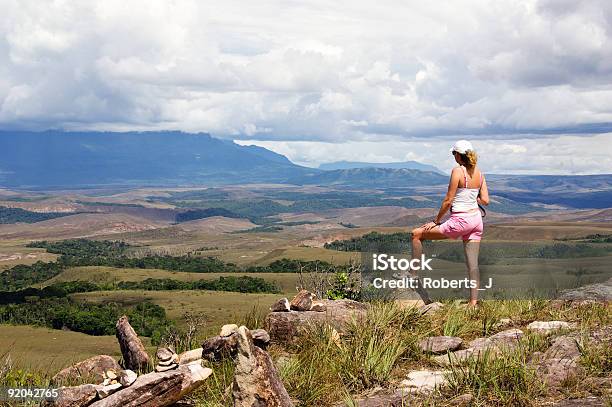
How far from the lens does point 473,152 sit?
991 centimetres

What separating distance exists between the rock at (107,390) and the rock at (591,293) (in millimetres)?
7857

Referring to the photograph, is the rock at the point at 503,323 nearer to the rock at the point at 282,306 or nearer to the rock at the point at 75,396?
the rock at the point at 282,306

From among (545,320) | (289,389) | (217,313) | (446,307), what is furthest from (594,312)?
(217,313)

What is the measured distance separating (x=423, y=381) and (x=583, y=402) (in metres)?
1.67

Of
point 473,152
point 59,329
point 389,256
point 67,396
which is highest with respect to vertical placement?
point 473,152

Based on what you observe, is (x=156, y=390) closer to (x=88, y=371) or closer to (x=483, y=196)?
(x=88, y=371)

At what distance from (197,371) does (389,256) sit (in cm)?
458

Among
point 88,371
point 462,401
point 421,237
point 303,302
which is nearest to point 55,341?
point 88,371

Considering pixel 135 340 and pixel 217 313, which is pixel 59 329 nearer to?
pixel 217 313

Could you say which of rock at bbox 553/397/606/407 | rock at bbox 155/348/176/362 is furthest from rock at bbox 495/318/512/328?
rock at bbox 155/348/176/362

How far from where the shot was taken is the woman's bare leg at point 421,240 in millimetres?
10133

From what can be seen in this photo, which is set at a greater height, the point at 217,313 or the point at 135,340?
the point at 135,340

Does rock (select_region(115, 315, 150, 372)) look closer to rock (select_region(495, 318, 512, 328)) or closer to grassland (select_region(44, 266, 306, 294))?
rock (select_region(495, 318, 512, 328))

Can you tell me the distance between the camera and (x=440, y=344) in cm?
826
